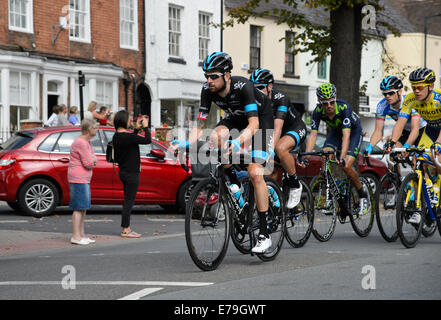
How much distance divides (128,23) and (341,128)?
19880 mm

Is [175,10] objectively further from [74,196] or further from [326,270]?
[326,270]

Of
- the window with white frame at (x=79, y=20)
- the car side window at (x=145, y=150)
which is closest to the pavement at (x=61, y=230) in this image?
the car side window at (x=145, y=150)

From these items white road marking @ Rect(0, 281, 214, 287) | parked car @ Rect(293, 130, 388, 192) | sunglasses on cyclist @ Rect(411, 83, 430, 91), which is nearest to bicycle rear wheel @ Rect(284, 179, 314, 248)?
sunglasses on cyclist @ Rect(411, 83, 430, 91)

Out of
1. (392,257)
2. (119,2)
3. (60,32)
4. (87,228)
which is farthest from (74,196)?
(119,2)

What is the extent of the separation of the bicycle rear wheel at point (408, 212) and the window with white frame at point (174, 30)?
73.0 feet

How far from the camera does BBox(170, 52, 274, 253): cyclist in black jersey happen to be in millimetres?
7461

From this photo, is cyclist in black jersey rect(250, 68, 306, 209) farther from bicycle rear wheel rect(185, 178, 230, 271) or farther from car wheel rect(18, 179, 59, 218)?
car wheel rect(18, 179, 59, 218)

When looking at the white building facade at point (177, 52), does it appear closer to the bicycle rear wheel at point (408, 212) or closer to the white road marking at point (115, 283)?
the bicycle rear wheel at point (408, 212)

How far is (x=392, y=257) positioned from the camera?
836 cm

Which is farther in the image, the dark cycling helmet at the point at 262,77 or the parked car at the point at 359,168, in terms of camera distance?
the parked car at the point at 359,168

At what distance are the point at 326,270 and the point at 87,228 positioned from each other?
5.96 metres

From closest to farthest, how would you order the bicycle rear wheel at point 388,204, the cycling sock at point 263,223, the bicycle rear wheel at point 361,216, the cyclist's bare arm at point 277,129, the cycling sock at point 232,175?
the cycling sock at point 232,175
the cycling sock at point 263,223
the cyclist's bare arm at point 277,129
the bicycle rear wheel at point 388,204
the bicycle rear wheel at point 361,216

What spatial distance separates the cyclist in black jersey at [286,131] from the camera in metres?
9.00

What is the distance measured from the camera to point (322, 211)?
32.4ft
